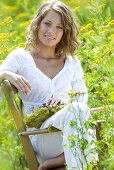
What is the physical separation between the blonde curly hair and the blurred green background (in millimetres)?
99

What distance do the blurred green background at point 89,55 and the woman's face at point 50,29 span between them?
16cm

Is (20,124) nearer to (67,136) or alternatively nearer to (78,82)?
(67,136)

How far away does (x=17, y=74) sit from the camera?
3654mm

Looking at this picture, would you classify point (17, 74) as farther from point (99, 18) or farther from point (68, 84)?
point (99, 18)

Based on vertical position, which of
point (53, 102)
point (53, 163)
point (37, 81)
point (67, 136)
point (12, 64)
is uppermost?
point (12, 64)

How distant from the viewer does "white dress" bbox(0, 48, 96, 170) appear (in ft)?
11.1

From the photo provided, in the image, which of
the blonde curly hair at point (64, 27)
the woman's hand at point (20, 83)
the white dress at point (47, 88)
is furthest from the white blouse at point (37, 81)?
the woman's hand at point (20, 83)

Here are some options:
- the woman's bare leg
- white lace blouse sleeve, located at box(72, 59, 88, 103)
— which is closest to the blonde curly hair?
white lace blouse sleeve, located at box(72, 59, 88, 103)

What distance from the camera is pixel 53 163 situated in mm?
3348

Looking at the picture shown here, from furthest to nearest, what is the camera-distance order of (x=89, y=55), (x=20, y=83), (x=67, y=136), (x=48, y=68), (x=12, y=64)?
(x=89, y=55)
(x=48, y=68)
(x=12, y=64)
(x=20, y=83)
(x=67, y=136)

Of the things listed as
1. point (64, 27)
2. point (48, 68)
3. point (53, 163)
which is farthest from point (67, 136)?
point (64, 27)

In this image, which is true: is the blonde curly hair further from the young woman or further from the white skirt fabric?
the white skirt fabric

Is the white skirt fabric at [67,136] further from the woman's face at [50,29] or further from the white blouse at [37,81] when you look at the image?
the woman's face at [50,29]

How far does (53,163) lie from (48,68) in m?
0.65
